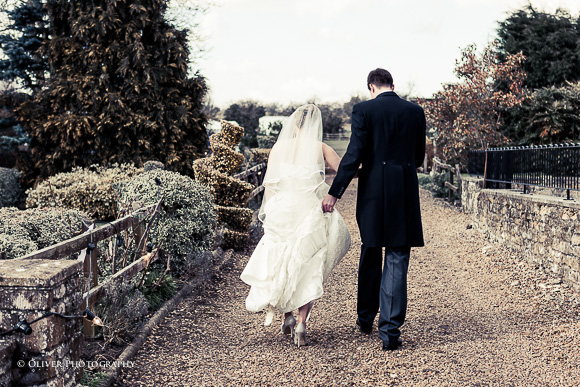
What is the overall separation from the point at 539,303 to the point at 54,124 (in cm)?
1246

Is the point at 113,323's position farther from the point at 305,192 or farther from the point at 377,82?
the point at 377,82

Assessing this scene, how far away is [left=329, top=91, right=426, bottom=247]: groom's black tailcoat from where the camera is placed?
5133mm

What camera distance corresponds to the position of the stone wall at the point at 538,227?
289 inches

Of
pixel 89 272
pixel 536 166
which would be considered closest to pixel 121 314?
pixel 89 272

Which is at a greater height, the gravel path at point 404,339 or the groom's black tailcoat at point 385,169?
the groom's black tailcoat at point 385,169

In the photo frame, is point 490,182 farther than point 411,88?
No

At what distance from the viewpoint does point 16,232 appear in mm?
6012

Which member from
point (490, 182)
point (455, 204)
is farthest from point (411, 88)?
point (490, 182)

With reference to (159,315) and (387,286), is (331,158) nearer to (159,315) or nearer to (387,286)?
(387,286)

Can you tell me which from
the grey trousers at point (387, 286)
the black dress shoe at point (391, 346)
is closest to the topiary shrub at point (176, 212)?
the grey trousers at point (387, 286)

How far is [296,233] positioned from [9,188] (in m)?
11.9

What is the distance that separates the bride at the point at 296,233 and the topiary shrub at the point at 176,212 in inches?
79.7

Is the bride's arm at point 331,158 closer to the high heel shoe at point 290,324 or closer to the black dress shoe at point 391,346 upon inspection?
the high heel shoe at point 290,324

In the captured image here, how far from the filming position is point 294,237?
542cm
